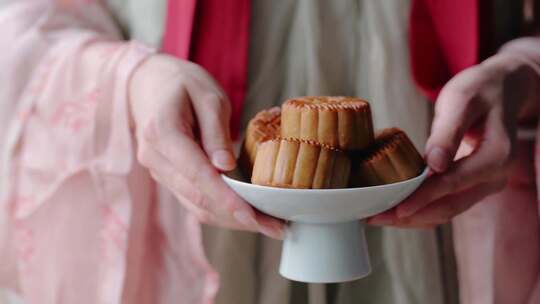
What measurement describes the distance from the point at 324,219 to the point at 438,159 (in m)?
0.08

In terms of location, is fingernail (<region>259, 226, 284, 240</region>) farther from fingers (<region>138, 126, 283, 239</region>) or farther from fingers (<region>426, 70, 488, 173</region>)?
fingers (<region>426, 70, 488, 173</region>)

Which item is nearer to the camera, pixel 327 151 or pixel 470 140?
pixel 327 151

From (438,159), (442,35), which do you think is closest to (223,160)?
(438,159)

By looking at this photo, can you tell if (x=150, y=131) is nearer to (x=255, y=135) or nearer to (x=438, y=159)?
(x=255, y=135)

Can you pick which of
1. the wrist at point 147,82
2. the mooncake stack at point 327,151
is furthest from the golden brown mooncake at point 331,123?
the wrist at point 147,82

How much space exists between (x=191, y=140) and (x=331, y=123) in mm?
99

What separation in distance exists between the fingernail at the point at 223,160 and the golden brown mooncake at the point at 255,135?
0.04 ft

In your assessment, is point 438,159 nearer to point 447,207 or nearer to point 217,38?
point 447,207

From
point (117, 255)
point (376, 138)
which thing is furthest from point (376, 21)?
point (117, 255)

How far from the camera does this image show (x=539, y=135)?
1.82ft

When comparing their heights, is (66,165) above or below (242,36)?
below

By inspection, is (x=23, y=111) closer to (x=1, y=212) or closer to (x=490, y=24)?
(x=1, y=212)

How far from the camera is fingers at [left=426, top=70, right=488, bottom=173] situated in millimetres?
432

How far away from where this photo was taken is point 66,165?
1.83 feet
